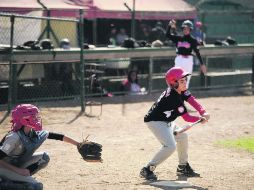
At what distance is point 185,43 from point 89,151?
7.28 m

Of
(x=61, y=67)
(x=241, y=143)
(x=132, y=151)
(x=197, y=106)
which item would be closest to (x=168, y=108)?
(x=197, y=106)

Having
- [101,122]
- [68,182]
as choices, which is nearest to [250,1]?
[101,122]

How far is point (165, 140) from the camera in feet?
24.7

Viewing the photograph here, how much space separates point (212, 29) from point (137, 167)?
17.9 m

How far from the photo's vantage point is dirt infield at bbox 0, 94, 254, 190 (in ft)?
24.3

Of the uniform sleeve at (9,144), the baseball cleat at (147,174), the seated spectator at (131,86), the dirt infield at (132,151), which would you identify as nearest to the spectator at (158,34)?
the seated spectator at (131,86)

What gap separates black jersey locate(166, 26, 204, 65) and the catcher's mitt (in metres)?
7.03

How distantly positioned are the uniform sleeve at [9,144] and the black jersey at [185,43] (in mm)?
7831

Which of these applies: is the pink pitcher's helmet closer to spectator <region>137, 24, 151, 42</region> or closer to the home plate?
the home plate

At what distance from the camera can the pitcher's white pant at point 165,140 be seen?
7.50 meters

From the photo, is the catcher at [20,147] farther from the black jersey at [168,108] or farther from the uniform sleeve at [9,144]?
the black jersey at [168,108]

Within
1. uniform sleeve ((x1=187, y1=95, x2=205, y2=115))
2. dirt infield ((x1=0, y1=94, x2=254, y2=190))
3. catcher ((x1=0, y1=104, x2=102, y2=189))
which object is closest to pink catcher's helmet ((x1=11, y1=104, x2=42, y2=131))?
catcher ((x1=0, y1=104, x2=102, y2=189))

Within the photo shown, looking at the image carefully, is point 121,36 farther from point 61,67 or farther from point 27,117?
point 27,117

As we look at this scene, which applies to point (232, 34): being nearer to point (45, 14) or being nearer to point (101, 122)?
point (45, 14)
